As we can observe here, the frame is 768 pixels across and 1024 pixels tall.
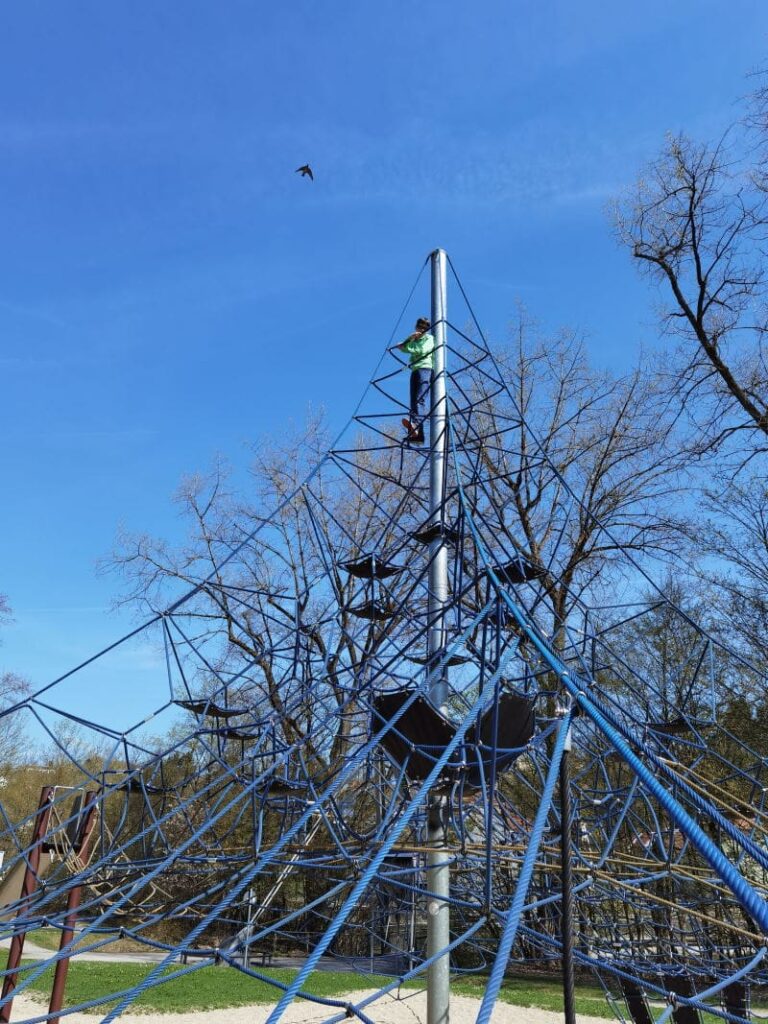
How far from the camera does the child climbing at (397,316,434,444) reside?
629 cm

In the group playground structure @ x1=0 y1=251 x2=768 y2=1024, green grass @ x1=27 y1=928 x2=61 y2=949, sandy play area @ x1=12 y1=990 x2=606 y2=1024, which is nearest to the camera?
playground structure @ x1=0 y1=251 x2=768 y2=1024

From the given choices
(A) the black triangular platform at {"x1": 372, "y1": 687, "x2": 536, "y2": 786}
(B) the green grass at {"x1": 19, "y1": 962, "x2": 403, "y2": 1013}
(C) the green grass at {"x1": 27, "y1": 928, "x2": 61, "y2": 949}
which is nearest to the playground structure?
(A) the black triangular platform at {"x1": 372, "y1": 687, "x2": 536, "y2": 786}

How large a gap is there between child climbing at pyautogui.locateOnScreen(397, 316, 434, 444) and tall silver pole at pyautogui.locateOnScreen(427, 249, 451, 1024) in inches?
4.2

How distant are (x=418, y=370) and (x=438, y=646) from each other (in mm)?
2389

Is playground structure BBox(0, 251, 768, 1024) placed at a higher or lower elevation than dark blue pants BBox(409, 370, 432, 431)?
lower

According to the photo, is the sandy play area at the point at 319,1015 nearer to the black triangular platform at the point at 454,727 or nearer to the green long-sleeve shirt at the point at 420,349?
the black triangular platform at the point at 454,727

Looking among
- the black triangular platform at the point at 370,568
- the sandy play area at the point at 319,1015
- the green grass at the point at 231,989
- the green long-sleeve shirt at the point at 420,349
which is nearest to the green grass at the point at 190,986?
the green grass at the point at 231,989

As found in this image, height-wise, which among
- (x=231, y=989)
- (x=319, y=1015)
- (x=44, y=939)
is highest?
(x=44, y=939)

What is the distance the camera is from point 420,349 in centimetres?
645

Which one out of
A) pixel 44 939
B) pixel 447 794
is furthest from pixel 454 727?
pixel 44 939

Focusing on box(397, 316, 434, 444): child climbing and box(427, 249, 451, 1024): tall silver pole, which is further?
box(397, 316, 434, 444): child climbing

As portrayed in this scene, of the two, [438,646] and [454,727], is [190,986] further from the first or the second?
[454,727]

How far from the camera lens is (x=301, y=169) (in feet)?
22.8

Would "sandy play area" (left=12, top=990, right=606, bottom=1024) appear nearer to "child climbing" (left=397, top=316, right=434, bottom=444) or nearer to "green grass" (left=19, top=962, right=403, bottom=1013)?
"green grass" (left=19, top=962, right=403, bottom=1013)
